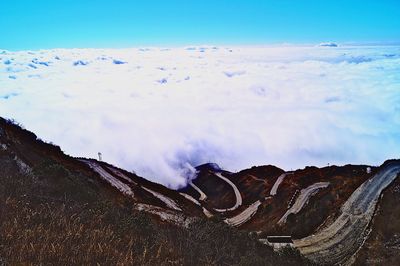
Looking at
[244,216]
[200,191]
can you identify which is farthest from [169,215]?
[200,191]

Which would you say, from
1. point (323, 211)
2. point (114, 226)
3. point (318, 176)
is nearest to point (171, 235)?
point (114, 226)

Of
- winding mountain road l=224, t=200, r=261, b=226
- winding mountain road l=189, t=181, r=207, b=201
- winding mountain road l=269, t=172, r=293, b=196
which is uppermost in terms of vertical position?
winding mountain road l=224, t=200, r=261, b=226

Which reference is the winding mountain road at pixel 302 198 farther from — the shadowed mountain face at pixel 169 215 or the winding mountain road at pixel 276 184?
the winding mountain road at pixel 276 184

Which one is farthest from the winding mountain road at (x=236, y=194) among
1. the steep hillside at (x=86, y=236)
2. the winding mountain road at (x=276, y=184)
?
the steep hillside at (x=86, y=236)

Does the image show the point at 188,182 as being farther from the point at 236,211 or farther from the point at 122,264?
the point at 122,264

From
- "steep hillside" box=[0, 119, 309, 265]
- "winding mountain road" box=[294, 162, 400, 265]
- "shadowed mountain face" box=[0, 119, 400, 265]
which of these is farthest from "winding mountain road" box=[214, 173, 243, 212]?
"steep hillside" box=[0, 119, 309, 265]

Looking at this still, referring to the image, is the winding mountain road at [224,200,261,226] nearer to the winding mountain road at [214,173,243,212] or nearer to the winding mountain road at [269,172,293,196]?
the winding mountain road at [214,173,243,212]

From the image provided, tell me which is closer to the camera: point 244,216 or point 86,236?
point 86,236

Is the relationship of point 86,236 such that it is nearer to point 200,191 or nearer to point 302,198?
point 302,198
